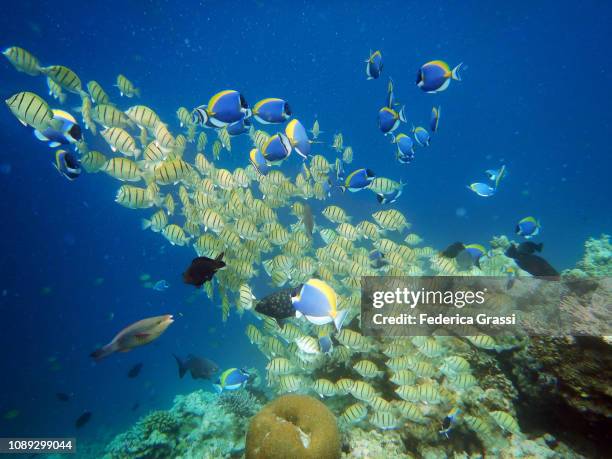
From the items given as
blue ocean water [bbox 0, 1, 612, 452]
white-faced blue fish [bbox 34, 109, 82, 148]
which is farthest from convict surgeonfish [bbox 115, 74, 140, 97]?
blue ocean water [bbox 0, 1, 612, 452]

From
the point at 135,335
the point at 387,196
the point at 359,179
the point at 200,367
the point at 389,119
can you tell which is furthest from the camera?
the point at 200,367

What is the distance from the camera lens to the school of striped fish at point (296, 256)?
467 cm

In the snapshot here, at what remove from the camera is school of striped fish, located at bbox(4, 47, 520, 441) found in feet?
15.3

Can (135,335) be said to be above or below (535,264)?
below

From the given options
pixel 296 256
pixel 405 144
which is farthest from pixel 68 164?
pixel 405 144

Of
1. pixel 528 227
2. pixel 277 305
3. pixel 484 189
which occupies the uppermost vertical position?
pixel 484 189

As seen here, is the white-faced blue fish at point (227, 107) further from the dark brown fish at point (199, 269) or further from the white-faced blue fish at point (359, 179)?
the white-faced blue fish at point (359, 179)

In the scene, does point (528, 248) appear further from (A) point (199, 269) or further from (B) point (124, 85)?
(B) point (124, 85)

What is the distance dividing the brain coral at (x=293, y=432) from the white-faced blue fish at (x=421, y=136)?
511cm

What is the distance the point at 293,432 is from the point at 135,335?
1.92 m

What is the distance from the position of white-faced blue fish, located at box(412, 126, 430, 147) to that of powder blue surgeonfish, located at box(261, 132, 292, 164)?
122 inches

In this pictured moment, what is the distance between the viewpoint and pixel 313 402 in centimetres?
382

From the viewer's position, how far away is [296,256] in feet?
20.2

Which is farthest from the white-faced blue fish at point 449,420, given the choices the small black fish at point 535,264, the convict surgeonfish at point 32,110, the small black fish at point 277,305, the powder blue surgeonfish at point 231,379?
the convict surgeonfish at point 32,110
